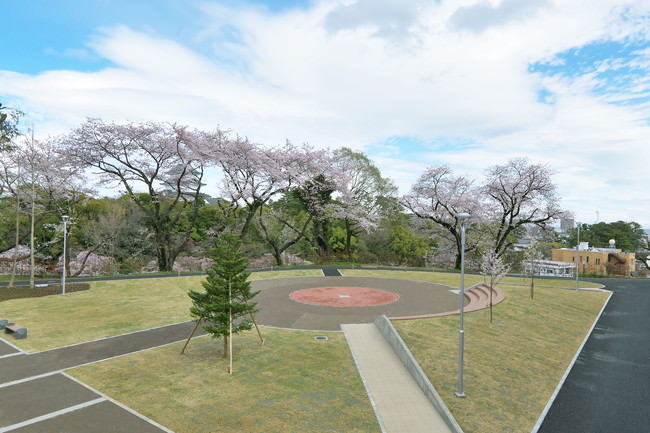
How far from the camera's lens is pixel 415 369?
12.9m

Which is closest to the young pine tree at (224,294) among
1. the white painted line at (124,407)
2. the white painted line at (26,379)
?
the white painted line at (124,407)

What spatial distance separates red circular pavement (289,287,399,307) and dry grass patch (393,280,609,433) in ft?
19.3

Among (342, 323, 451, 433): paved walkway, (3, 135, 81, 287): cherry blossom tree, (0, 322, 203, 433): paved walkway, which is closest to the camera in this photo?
(0, 322, 203, 433): paved walkway

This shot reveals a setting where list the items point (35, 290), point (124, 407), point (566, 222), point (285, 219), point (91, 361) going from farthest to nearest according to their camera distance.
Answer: point (285, 219) < point (566, 222) < point (35, 290) < point (91, 361) < point (124, 407)

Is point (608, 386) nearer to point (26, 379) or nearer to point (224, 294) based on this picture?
point (224, 294)

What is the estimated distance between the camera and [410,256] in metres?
50.8

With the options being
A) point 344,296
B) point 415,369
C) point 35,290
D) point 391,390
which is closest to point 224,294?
point 391,390

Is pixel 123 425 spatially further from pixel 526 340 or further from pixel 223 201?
pixel 223 201

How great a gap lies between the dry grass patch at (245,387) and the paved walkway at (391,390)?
0.43m

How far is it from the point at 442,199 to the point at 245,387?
3529 centimetres

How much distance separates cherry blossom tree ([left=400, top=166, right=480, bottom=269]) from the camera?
41.8 m

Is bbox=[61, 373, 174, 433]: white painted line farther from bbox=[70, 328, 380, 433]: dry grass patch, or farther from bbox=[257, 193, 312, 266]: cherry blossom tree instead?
bbox=[257, 193, 312, 266]: cherry blossom tree

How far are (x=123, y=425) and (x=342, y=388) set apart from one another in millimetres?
6417

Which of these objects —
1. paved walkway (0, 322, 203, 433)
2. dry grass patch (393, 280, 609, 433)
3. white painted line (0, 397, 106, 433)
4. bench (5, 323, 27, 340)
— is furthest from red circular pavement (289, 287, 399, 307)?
white painted line (0, 397, 106, 433)
